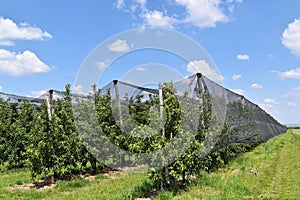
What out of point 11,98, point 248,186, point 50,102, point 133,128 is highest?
point 11,98

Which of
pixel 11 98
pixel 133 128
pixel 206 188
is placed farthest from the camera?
pixel 11 98

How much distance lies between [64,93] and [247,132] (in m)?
10.8

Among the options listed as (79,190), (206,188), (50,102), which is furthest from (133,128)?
(206,188)

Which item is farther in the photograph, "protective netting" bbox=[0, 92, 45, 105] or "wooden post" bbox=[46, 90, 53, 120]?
"protective netting" bbox=[0, 92, 45, 105]

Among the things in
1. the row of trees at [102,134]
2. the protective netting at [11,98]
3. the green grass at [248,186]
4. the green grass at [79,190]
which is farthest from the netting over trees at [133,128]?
the green grass at [79,190]

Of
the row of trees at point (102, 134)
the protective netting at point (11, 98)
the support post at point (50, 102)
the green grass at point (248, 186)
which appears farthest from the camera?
the protective netting at point (11, 98)

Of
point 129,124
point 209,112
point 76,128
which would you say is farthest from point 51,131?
point 209,112

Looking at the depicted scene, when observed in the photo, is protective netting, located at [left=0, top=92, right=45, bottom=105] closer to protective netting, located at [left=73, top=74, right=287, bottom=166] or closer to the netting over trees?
the netting over trees

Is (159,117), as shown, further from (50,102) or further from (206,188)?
(50,102)

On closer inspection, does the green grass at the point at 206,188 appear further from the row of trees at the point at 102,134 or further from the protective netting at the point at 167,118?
the protective netting at the point at 167,118

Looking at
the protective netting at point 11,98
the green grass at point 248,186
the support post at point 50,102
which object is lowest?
the green grass at point 248,186

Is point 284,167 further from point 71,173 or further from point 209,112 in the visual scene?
point 71,173

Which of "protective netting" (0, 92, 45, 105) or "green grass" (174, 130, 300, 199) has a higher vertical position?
"protective netting" (0, 92, 45, 105)

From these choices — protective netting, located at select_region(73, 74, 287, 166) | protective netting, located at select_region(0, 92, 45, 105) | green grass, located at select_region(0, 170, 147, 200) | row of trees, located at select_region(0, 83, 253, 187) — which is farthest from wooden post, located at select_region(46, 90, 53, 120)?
protective netting, located at select_region(0, 92, 45, 105)
